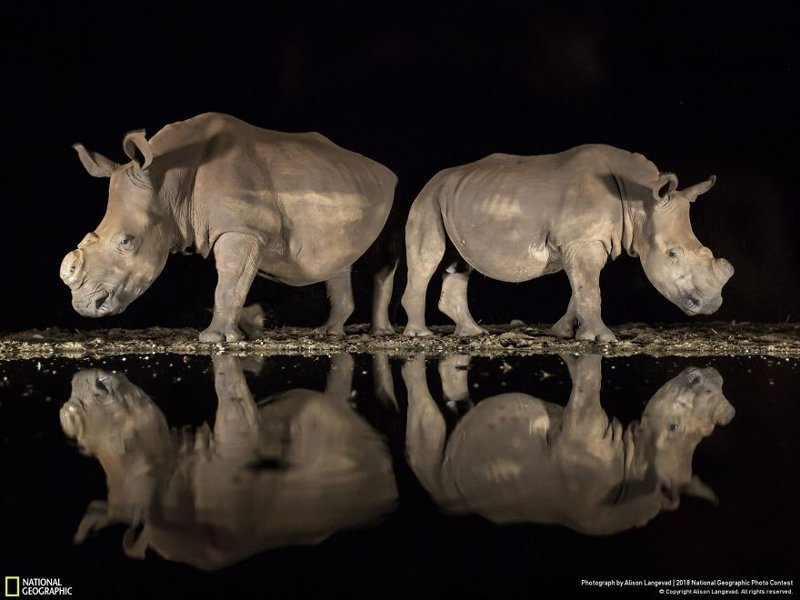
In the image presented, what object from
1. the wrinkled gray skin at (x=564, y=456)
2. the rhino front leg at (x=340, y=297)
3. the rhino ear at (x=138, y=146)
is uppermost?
the rhino ear at (x=138, y=146)

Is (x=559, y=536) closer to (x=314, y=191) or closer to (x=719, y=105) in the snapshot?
Answer: (x=314, y=191)

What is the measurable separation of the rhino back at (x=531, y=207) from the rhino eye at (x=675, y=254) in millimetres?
329

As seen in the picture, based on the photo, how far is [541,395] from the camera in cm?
347

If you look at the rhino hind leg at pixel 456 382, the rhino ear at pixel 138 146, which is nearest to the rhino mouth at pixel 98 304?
the rhino ear at pixel 138 146

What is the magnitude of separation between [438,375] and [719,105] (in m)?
5.19

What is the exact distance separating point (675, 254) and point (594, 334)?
2.33 feet

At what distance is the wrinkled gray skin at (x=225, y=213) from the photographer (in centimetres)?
544

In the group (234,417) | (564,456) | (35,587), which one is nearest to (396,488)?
(564,456)

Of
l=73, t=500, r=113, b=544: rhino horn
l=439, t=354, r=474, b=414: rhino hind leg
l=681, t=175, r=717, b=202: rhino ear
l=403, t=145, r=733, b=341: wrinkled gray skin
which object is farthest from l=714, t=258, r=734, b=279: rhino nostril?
l=73, t=500, r=113, b=544: rhino horn

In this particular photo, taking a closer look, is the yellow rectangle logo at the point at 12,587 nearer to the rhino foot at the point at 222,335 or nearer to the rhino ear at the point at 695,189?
the rhino foot at the point at 222,335

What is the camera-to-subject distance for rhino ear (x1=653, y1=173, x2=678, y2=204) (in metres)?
5.54

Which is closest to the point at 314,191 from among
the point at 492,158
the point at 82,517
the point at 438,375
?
the point at 492,158

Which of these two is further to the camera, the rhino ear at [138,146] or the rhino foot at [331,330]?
the rhino foot at [331,330]

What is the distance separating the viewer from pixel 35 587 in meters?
1.62
